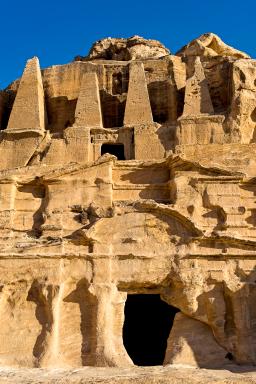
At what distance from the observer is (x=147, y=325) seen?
2105 centimetres

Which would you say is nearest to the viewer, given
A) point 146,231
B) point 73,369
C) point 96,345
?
point 73,369

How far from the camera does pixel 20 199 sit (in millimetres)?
19000

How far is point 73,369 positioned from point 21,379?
1.81 meters

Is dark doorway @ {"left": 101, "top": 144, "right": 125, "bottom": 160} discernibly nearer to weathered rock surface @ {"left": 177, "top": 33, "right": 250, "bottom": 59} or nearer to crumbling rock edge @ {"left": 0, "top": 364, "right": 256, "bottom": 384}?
weathered rock surface @ {"left": 177, "top": 33, "right": 250, "bottom": 59}

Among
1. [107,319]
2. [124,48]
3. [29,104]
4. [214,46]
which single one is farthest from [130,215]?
[124,48]

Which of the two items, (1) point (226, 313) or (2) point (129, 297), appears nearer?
(1) point (226, 313)

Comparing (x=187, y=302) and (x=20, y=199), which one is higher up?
(x=20, y=199)

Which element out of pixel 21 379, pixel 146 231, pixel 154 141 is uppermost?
pixel 154 141

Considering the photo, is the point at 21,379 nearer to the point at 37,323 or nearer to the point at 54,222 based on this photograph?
the point at 37,323

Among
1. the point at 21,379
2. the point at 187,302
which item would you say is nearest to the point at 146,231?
the point at 187,302

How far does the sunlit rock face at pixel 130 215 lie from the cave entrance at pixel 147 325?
6cm

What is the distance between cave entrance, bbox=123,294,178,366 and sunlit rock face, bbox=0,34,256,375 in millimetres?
58

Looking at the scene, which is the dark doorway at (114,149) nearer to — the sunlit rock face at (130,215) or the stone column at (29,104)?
the sunlit rock face at (130,215)

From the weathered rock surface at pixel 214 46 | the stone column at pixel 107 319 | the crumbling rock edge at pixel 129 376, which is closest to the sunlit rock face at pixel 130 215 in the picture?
the stone column at pixel 107 319
